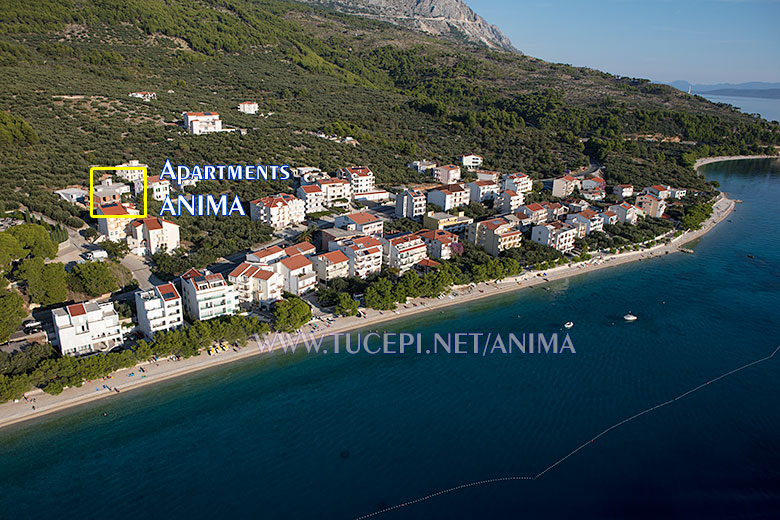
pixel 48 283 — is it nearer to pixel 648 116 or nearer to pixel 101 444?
pixel 101 444

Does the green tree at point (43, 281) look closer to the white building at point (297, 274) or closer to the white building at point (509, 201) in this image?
the white building at point (297, 274)

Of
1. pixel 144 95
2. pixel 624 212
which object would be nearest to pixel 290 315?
pixel 624 212

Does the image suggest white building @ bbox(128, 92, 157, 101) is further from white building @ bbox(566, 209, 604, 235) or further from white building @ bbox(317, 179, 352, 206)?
white building @ bbox(566, 209, 604, 235)

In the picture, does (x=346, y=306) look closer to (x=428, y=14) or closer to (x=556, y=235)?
(x=556, y=235)


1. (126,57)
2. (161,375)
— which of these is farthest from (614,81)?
(161,375)

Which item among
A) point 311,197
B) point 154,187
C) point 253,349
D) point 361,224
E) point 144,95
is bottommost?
point 253,349
